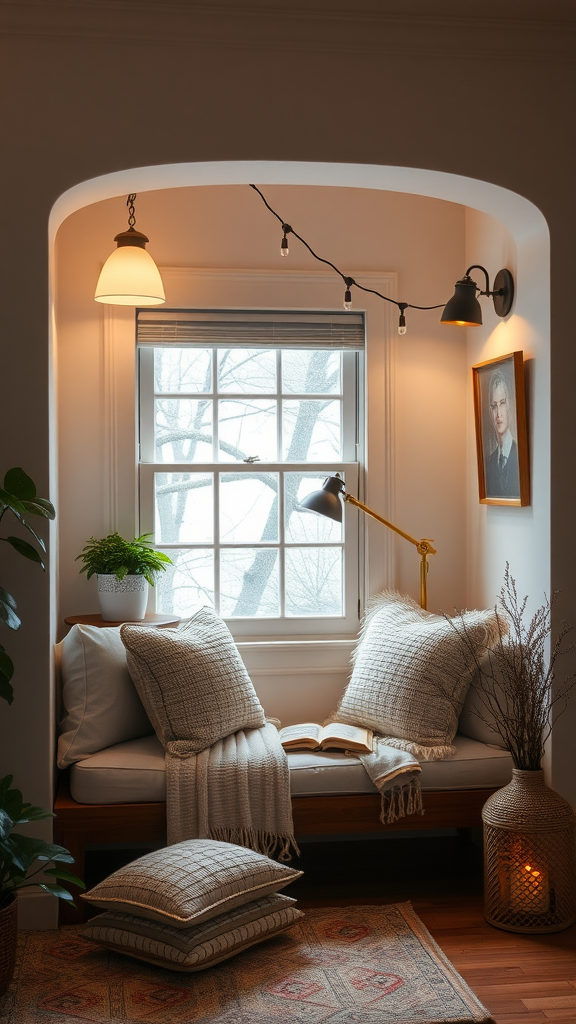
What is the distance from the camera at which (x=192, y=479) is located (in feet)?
13.6

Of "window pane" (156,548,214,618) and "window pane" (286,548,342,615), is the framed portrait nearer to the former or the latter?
"window pane" (286,548,342,615)

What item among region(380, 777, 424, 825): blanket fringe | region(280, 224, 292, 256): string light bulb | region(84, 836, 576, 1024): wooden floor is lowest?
region(84, 836, 576, 1024): wooden floor

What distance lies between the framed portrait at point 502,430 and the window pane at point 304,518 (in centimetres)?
72

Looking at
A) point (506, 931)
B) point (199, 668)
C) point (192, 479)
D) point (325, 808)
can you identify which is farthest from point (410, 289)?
point (506, 931)

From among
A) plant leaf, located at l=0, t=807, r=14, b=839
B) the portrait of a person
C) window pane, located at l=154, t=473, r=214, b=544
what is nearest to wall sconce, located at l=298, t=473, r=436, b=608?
the portrait of a person

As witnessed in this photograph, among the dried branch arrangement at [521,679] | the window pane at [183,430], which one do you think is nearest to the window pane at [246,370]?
the window pane at [183,430]

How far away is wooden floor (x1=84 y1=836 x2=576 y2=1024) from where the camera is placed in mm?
2672

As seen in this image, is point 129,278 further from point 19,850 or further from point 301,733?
point 19,850

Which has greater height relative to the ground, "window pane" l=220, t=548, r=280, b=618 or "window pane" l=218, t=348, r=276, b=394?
"window pane" l=218, t=348, r=276, b=394

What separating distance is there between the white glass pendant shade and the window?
1.42ft

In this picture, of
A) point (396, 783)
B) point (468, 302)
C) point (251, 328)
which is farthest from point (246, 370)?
point (396, 783)

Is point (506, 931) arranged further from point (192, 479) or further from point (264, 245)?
point (264, 245)

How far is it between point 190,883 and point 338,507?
1.59 m

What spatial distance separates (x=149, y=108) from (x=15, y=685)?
199 cm
